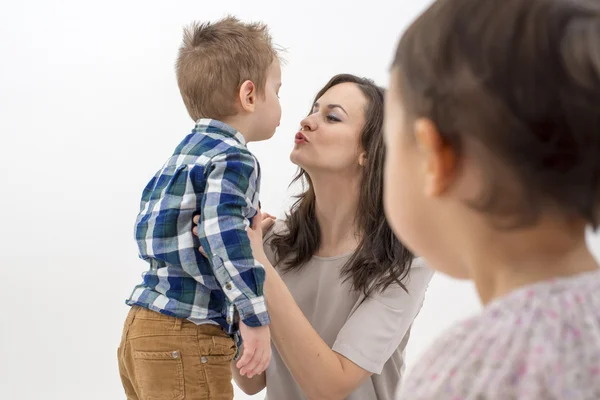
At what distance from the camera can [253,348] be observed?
1.49 m

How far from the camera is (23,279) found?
3131 mm

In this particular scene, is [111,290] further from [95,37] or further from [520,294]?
[520,294]

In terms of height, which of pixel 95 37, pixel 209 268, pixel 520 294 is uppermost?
pixel 95 37

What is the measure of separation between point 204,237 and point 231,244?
0.06 m

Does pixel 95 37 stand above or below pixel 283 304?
above

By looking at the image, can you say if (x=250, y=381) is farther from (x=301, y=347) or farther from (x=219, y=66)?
(x=219, y=66)

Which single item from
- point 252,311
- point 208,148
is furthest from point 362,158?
point 252,311

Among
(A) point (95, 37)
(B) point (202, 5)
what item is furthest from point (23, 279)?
(B) point (202, 5)

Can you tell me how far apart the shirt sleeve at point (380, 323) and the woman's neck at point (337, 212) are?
187 millimetres

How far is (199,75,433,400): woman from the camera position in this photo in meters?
1.74

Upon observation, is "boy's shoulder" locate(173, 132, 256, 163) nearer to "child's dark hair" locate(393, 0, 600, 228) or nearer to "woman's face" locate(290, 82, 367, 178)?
"woman's face" locate(290, 82, 367, 178)

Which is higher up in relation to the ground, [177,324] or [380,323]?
[177,324]

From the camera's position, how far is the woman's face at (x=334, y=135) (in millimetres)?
1911

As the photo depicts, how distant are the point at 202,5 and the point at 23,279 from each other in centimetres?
138
